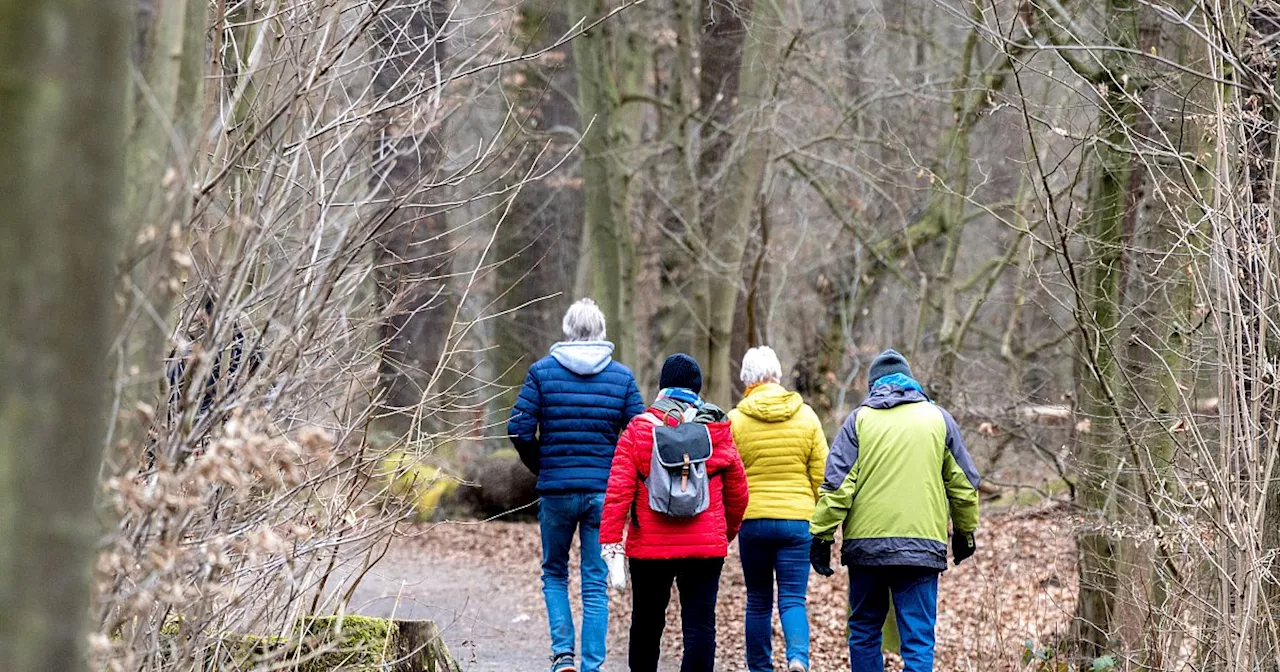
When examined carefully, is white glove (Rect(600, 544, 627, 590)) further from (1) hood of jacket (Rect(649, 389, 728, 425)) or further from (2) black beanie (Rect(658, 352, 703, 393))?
(2) black beanie (Rect(658, 352, 703, 393))

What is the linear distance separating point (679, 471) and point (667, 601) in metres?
0.69

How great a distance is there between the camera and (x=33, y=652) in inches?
86.0

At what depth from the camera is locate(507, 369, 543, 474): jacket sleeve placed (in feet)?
23.5

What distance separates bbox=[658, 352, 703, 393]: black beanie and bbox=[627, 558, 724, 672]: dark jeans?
0.89 meters

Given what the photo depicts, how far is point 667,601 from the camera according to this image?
6500 millimetres

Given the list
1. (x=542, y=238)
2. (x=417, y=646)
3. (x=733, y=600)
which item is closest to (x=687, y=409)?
(x=417, y=646)

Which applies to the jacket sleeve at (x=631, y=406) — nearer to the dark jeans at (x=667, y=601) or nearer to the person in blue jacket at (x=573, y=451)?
the person in blue jacket at (x=573, y=451)

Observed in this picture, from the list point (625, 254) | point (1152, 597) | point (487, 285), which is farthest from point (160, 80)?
Result: point (487, 285)

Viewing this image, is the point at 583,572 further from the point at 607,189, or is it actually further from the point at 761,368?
the point at 607,189

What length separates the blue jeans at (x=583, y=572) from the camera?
712cm

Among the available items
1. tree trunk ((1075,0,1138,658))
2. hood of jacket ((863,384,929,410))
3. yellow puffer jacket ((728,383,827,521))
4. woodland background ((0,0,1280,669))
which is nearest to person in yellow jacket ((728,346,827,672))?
yellow puffer jacket ((728,383,827,521))

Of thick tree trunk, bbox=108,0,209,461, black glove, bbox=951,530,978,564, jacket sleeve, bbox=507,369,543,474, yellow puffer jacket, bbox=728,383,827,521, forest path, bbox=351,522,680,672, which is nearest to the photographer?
thick tree trunk, bbox=108,0,209,461

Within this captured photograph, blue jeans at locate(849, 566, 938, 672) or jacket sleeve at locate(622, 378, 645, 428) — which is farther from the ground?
jacket sleeve at locate(622, 378, 645, 428)

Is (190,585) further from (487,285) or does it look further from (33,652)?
(487,285)
